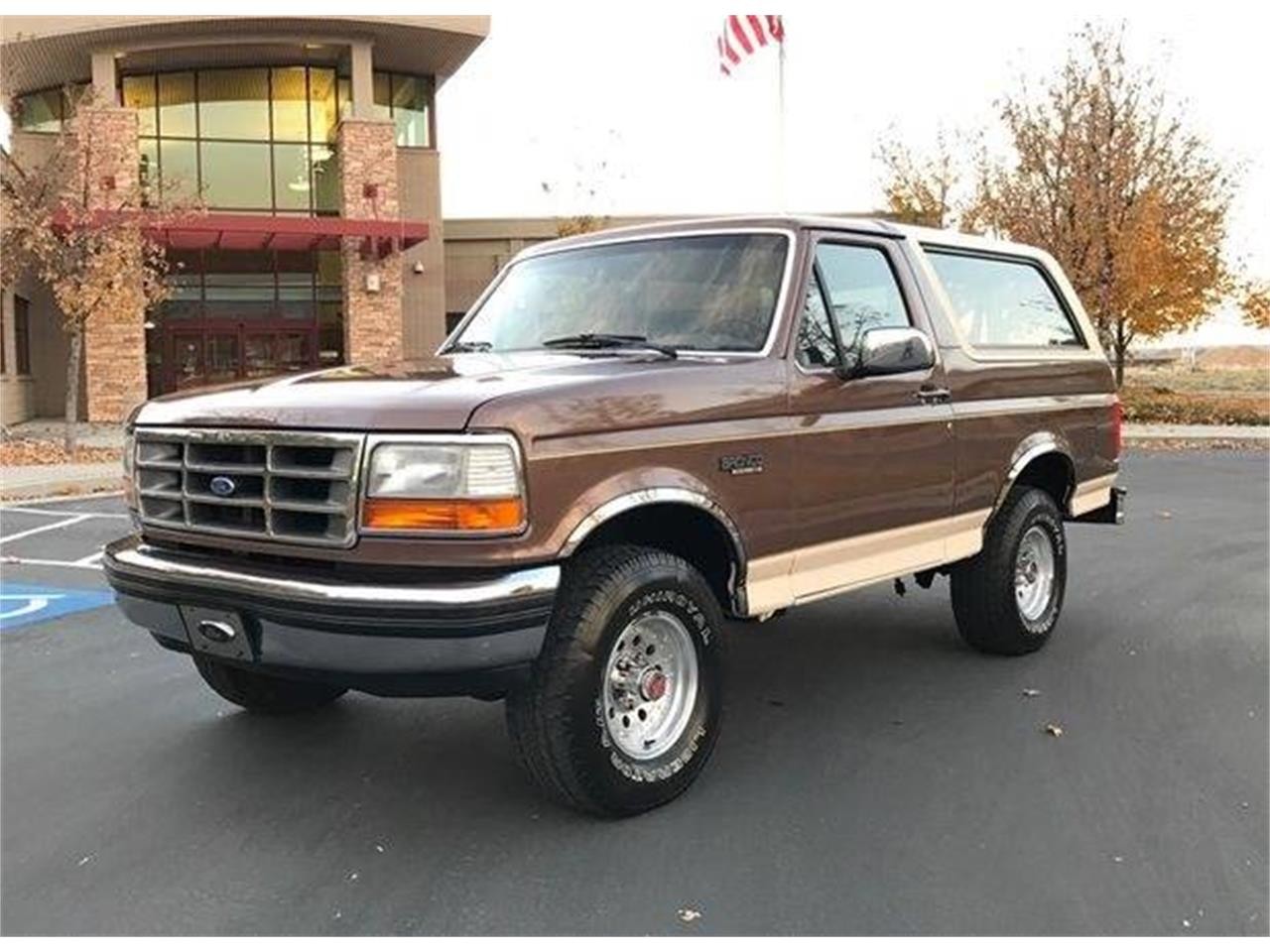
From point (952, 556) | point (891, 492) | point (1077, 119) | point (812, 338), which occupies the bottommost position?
point (952, 556)

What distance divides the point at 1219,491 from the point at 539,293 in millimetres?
10570

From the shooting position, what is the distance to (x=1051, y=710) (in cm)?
515

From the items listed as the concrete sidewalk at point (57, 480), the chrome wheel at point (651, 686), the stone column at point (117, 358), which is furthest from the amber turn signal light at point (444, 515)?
the stone column at point (117, 358)

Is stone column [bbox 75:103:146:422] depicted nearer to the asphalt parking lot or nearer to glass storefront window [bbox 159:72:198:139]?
glass storefront window [bbox 159:72:198:139]

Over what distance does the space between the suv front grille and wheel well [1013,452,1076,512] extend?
3870 mm

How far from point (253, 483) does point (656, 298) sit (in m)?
1.82

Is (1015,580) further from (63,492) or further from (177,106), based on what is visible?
(177,106)

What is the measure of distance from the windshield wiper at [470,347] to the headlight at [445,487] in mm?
1567

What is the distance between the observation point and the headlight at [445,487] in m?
3.55

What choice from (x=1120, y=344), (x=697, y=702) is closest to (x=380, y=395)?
(x=697, y=702)

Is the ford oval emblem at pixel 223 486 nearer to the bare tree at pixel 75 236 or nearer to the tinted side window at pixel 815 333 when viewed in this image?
the tinted side window at pixel 815 333

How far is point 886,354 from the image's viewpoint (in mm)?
4602

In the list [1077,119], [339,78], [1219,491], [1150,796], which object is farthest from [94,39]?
[1150,796]

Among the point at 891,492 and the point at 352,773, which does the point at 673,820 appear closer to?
the point at 352,773
